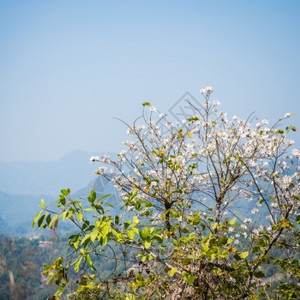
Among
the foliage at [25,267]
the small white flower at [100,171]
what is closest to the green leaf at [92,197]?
the small white flower at [100,171]

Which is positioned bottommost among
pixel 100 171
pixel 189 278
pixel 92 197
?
pixel 189 278

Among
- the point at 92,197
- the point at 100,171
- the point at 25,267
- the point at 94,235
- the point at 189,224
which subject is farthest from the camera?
the point at 25,267

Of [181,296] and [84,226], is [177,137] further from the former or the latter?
[84,226]

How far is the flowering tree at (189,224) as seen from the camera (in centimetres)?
203

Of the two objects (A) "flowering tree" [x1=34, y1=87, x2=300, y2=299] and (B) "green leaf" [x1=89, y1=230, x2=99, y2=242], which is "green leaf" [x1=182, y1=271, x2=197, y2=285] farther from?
(B) "green leaf" [x1=89, y1=230, x2=99, y2=242]

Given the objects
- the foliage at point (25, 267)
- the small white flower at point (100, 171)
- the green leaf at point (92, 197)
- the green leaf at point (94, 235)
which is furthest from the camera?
the foliage at point (25, 267)

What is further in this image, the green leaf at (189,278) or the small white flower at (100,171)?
the small white flower at (100,171)

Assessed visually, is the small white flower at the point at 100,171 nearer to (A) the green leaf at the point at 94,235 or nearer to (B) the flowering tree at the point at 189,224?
(B) the flowering tree at the point at 189,224

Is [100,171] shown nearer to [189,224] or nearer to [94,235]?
[189,224]

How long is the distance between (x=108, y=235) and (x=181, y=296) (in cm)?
121

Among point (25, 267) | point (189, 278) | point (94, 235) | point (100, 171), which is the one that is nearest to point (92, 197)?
point (94, 235)

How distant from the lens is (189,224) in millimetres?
2938

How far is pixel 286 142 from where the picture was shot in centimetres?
438

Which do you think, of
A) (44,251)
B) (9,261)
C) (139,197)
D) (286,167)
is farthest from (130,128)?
(44,251)
